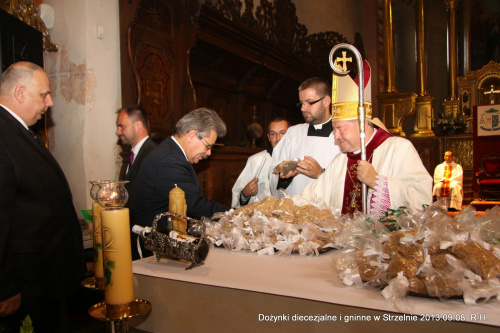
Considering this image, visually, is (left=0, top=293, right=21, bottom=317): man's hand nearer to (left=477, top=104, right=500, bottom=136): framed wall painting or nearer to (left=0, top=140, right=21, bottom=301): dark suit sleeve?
(left=0, top=140, right=21, bottom=301): dark suit sleeve

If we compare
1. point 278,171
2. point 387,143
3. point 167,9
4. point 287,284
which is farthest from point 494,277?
point 167,9

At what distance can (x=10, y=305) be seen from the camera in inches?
70.5

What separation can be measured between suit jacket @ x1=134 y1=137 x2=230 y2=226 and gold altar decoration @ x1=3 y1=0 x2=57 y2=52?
1.97 metres

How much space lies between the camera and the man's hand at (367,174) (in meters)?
1.99

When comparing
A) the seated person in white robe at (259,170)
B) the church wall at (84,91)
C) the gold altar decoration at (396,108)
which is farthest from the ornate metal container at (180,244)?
the gold altar decoration at (396,108)

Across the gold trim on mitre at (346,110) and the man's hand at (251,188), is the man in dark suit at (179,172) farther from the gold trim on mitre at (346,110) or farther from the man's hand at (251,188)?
the man's hand at (251,188)

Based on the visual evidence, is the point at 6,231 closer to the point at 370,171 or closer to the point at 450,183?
the point at 370,171

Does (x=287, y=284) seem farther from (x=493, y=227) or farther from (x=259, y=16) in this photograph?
(x=259, y=16)

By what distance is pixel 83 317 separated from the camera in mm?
3463

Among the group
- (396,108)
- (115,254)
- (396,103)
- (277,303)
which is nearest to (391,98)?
(396,103)

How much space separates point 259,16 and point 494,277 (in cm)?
599

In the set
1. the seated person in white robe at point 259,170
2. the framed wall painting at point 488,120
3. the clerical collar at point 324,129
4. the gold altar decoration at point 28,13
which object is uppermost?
the gold altar decoration at point 28,13

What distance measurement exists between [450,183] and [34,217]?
10.3 m

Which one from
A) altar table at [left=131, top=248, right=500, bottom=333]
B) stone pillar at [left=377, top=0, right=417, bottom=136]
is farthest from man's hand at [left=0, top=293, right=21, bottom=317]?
stone pillar at [left=377, top=0, right=417, bottom=136]
